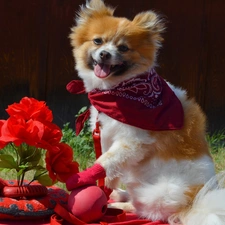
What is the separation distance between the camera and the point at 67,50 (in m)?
5.28

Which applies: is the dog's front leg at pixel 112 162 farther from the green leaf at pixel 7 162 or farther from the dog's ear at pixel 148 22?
the dog's ear at pixel 148 22

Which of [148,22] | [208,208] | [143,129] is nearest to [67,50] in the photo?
[148,22]

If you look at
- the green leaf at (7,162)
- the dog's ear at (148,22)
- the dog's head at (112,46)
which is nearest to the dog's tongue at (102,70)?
the dog's head at (112,46)

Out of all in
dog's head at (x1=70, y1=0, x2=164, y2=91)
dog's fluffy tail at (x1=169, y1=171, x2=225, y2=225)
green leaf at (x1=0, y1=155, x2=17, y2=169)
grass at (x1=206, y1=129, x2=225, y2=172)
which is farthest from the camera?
grass at (x1=206, y1=129, x2=225, y2=172)

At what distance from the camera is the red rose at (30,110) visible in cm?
279

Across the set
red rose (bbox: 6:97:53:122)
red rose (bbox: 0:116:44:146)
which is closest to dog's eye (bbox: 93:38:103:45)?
red rose (bbox: 6:97:53:122)

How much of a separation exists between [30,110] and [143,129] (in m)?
0.64

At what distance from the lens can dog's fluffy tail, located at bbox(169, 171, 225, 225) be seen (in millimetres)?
2684

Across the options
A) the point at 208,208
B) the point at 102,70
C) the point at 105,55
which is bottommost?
the point at 208,208

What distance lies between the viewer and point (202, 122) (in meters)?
3.02

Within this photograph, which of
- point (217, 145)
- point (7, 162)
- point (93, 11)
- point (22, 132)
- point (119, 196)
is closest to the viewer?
point (22, 132)

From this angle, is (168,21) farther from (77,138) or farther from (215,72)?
(77,138)

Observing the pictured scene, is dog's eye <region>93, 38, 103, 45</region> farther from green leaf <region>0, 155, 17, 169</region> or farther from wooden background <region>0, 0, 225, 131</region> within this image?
wooden background <region>0, 0, 225, 131</region>

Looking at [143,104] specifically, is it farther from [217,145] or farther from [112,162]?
[217,145]
